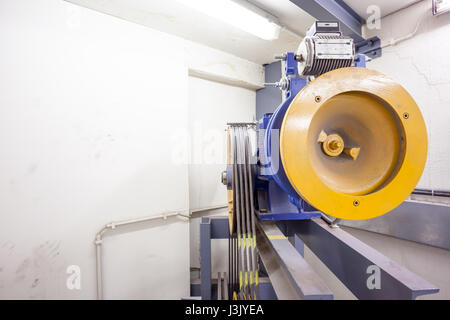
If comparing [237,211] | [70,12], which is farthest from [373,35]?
[70,12]

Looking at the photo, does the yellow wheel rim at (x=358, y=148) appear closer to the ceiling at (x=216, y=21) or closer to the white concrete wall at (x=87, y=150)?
the ceiling at (x=216, y=21)

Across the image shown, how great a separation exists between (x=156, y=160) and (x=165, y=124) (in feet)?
1.00

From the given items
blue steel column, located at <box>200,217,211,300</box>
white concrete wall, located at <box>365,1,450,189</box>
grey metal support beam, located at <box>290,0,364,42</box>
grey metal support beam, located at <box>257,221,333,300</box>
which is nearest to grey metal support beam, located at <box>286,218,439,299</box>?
grey metal support beam, located at <box>257,221,333,300</box>

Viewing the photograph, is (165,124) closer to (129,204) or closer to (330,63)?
(129,204)

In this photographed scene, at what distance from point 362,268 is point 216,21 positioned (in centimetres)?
169

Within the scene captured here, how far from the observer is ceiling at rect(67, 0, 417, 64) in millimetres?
1272

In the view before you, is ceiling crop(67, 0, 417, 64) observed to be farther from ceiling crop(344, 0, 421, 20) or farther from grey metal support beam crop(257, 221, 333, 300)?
grey metal support beam crop(257, 221, 333, 300)

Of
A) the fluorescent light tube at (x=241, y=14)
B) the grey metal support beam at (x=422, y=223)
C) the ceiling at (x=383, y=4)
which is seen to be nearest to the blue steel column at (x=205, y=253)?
the grey metal support beam at (x=422, y=223)

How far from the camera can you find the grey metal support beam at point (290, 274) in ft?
1.46

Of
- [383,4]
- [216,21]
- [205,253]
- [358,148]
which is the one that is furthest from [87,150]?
[383,4]

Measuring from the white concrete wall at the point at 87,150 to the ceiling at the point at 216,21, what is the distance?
3.3 inches

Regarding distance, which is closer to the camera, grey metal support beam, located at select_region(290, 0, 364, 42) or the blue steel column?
the blue steel column

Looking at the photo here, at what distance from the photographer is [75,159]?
4.09ft

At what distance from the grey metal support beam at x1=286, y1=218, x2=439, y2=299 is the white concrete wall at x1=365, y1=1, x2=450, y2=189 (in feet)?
3.22
